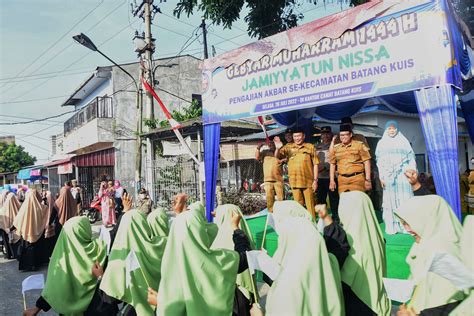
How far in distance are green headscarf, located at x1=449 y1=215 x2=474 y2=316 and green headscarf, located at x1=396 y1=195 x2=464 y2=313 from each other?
0.11 m

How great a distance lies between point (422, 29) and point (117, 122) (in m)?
15.4

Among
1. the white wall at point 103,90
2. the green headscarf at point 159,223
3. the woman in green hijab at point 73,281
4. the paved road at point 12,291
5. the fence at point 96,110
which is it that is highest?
the white wall at point 103,90

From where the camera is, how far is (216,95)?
277 inches

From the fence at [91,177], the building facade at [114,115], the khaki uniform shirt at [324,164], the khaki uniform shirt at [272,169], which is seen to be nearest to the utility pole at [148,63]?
the building facade at [114,115]

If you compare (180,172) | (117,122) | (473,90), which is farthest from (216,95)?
(117,122)

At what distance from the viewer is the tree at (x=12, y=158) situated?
115ft

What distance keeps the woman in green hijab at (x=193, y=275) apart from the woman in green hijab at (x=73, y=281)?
89 centimetres

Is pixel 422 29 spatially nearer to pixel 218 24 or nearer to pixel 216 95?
pixel 216 95

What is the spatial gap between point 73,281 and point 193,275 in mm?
1230

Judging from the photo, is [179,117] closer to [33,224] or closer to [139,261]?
[33,224]

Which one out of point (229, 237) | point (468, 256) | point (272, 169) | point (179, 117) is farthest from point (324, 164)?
point (179, 117)

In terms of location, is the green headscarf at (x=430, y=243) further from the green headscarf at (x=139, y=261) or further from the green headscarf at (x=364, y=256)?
the green headscarf at (x=139, y=261)

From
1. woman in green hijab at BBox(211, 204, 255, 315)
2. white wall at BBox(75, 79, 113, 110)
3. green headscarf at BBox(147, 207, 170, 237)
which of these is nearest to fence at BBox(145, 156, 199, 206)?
white wall at BBox(75, 79, 113, 110)

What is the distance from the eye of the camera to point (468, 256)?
196 centimetres
